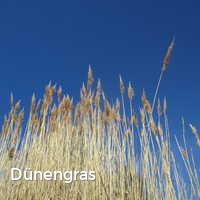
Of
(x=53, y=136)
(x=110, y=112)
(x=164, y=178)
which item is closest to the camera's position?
(x=164, y=178)

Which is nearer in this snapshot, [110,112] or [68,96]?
[110,112]

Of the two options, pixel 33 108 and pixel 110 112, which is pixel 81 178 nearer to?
pixel 110 112

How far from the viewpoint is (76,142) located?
1.87m

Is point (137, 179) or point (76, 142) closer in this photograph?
point (137, 179)

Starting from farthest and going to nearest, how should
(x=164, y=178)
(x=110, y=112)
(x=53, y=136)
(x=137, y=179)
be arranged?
(x=53, y=136)
(x=110, y=112)
(x=137, y=179)
(x=164, y=178)

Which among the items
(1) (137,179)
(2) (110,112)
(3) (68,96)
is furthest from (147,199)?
(3) (68,96)

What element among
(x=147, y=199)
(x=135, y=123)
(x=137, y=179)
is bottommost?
(x=147, y=199)

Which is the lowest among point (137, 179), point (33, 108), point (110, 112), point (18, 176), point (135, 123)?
point (137, 179)

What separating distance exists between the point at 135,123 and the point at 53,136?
583 millimetres

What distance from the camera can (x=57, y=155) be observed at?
175 centimetres

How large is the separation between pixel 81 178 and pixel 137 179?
32cm

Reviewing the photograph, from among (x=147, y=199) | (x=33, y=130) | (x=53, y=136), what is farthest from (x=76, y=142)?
(x=147, y=199)

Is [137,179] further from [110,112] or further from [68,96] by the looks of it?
[68,96]

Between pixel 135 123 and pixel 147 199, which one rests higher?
pixel 135 123
